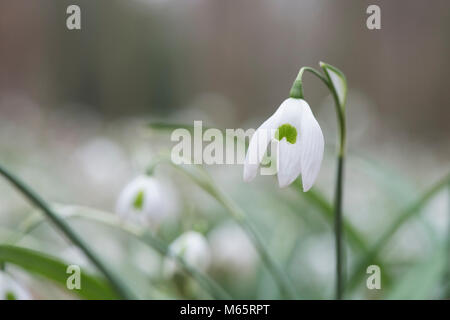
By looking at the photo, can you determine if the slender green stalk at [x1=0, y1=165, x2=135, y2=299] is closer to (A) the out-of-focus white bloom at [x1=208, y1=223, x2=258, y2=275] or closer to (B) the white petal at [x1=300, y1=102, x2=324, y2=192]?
(B) the white petal at [x1=300, y1=102, x2=324, y2=192]

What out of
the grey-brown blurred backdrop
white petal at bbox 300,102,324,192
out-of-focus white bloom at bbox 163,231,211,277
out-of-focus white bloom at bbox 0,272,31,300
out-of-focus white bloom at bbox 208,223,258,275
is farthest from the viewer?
the grey-brown blurred backdrop

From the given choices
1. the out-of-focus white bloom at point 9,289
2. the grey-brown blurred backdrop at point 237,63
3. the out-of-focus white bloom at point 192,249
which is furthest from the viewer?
the grey-brown blurred backdrop at point 237,63

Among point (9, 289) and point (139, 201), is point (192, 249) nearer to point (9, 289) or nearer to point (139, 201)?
point (139, 201)

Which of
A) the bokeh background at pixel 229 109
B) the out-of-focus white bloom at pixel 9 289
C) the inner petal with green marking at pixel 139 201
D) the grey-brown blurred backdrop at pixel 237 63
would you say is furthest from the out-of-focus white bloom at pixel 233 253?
the grey-brown blurred backdrop at pixel 237 63

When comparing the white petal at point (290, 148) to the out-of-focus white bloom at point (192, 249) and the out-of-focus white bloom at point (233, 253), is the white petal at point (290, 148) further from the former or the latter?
the out-of-focus white bloom at point (233, 253)

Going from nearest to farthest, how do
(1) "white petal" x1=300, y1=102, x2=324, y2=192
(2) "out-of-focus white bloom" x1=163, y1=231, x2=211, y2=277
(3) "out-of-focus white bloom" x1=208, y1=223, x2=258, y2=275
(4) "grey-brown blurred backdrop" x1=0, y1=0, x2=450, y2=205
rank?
(1) "white petal" x1=300, y1=102, x2=324, y2=192 < (2) "out-of-focus white bloom" x1=163, y1=231, x2=211, y2=277 < (3) "out-of-focus white bloom" x1=208, y1=223, x2=258, y2=275 < (4) "grey-brown blurred backdrop" x1=0, y1=0, x2=450, y2=205

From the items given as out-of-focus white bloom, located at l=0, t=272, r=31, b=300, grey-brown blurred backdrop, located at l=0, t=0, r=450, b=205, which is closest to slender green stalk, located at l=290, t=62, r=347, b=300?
out-of-focus white bloom, located at l=0, t=272, r=31, b=300

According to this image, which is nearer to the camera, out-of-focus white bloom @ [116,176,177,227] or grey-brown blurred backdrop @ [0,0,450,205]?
out-of-focus white bloom @ [116,176,177,227]
